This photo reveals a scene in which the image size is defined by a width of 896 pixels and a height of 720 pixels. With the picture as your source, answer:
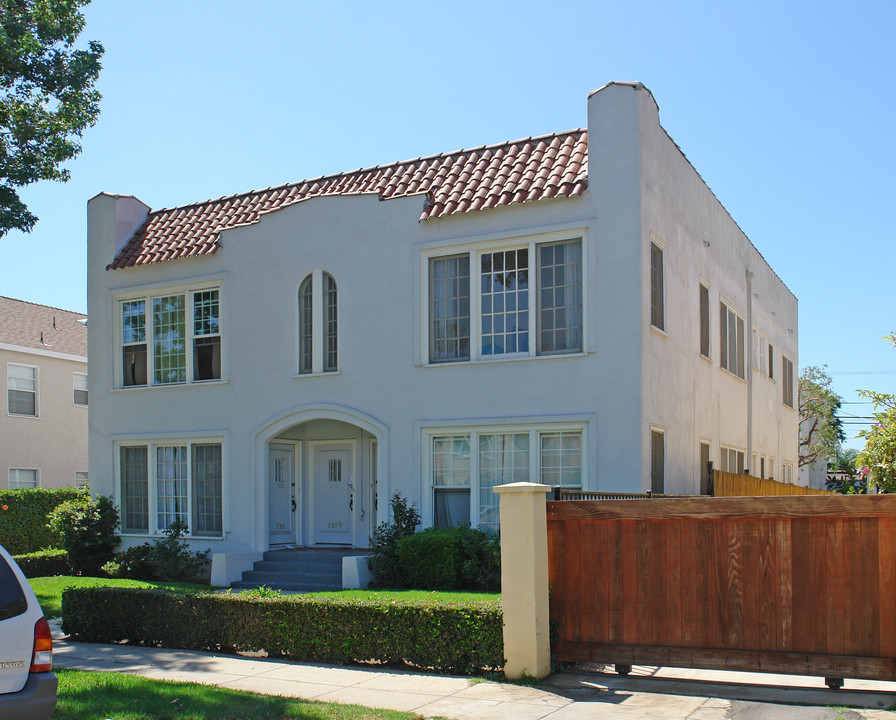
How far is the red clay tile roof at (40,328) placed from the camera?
30.1 metres

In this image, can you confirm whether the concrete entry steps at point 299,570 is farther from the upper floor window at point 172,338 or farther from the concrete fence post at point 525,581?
the concrete fence post at point 525,581

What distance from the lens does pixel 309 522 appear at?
62.3 ft

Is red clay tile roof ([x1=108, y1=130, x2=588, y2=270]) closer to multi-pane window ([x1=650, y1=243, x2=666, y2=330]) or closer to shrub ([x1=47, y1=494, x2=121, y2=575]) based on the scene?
multi-pane window ([x1=650, y1=243, x2=666, y2=330])

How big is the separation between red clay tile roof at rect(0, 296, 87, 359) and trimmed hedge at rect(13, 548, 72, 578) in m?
11.1

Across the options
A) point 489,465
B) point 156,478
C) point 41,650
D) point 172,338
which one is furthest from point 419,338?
point 41,650

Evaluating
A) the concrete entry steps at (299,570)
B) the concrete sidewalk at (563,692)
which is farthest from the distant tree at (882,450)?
the concrete entry steps at (299,570)

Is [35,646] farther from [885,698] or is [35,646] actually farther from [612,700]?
[885,698]

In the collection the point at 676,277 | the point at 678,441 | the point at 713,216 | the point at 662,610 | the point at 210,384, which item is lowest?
the point at 662,610

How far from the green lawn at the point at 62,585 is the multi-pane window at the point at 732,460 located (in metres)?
A: 11.3

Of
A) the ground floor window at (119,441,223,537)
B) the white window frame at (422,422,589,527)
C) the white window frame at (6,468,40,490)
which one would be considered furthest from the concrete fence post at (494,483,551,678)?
the white window frame at (6,468,40,490)

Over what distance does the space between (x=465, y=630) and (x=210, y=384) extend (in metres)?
11.0

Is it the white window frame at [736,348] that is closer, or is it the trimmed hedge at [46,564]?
the trimmed hedge at [46,564]

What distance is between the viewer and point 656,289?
16.0 meters

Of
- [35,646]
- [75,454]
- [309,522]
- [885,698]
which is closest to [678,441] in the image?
[309,522]
